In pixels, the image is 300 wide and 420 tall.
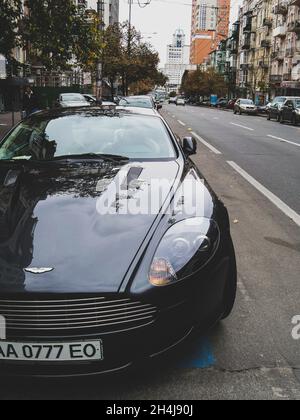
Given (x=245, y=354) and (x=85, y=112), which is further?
(x=85, y=112)

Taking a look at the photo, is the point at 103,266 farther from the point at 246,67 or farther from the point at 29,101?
the point at 246,67

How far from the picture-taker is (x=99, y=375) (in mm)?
2527

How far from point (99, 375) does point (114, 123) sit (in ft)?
9.29

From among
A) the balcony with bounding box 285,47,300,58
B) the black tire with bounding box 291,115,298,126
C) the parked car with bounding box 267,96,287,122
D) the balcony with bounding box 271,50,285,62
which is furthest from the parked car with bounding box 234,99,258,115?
the balcony with bounding box 271,50,285,62

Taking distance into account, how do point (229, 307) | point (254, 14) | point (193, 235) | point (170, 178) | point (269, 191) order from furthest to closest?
point (254, 14) < point (269, 191) < point (170, 178) < point (229, 307) < point (193, 235)

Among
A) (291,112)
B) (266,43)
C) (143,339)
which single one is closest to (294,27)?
(266,43)

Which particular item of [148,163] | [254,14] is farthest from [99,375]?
[254,14]

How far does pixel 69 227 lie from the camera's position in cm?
299

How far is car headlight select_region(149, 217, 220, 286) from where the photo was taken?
2699 mm

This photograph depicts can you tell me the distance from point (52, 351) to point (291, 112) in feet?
104

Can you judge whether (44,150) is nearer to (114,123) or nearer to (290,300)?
(114,123)

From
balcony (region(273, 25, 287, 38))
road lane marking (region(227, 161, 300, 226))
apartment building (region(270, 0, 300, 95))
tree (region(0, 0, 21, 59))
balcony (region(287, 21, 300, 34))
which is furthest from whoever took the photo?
balcony (region(273, 25, 287, 38))

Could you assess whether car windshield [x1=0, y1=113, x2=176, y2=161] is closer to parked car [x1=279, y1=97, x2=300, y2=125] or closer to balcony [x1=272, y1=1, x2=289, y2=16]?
parked car [x1=279, y1=97, x2=300, y2=125]

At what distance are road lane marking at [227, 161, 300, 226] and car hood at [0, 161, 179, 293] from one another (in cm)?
333
